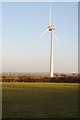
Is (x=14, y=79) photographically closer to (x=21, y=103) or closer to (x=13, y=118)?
(x=21, y=103)

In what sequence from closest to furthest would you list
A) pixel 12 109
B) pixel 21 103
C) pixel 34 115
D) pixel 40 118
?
pixel 40 118, pixel 34 115, pixel 12 109, pixel 21 103

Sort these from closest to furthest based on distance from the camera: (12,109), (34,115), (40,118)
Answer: (40,118), (34,115), (12,109)

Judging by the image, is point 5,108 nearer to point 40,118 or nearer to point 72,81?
point 40,118

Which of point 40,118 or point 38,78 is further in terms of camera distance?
point 38,78

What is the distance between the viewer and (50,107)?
1700 centimetres

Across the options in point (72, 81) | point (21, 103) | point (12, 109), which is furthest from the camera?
point (72, 81)

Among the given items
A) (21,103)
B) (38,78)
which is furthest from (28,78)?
(21,103)

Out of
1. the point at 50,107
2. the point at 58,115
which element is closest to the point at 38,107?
the point at 50,107

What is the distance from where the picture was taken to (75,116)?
1434 cm

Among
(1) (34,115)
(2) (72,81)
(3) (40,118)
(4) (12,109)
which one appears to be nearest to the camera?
(3) (40,118)

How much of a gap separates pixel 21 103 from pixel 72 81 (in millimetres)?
25907

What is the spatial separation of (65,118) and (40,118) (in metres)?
1.04

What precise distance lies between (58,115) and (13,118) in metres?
2.08

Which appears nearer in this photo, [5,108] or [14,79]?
[5,108]
